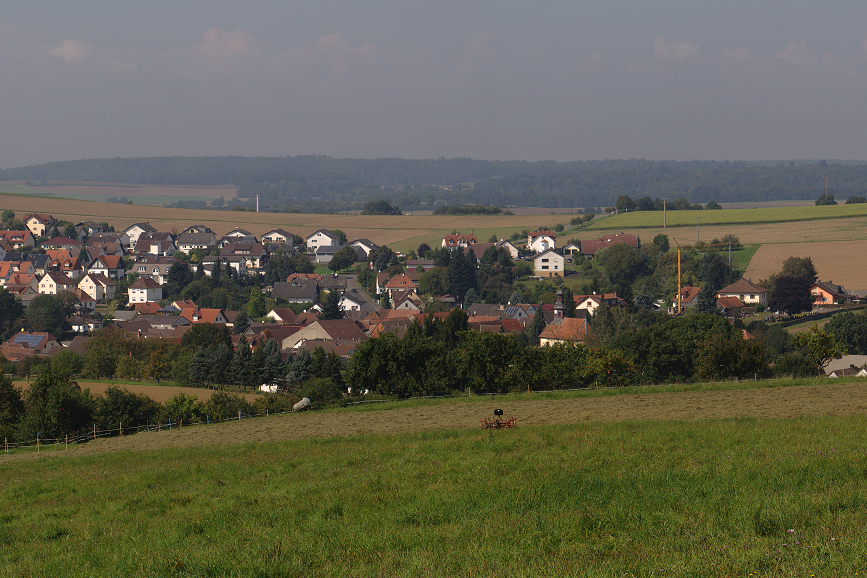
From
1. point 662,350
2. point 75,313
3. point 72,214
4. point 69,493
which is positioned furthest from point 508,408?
point 72,214

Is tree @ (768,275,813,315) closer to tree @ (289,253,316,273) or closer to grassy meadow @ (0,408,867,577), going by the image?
grassy meadow @ (0,408,867,577)

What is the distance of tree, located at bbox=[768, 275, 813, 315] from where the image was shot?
92.2 m

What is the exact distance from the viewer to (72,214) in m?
193

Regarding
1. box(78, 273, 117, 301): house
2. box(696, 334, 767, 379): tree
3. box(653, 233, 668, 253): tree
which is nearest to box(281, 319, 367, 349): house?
box(696, 334, 767, 379): tree

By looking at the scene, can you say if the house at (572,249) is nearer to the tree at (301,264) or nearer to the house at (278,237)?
the tree at (301,264)

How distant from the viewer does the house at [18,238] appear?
529 feet

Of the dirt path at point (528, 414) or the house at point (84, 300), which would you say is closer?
the dirt path at point (528, 414)

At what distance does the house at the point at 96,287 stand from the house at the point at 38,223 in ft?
174

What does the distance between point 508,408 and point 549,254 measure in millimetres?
101393

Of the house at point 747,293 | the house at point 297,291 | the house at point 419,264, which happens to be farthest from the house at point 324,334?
the house at point 419,264

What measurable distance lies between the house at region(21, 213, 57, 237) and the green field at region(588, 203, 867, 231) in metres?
119

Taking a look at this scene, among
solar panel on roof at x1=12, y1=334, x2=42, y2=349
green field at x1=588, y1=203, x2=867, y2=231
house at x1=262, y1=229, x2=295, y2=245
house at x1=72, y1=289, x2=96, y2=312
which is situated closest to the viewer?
solar panel on roof at x1=12, y1=334, x2=42, y2=349

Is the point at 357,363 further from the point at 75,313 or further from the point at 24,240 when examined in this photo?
the point at 24,240

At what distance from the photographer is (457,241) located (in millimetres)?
160500
